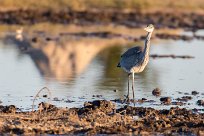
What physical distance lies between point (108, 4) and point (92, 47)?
→ 66.8 ft

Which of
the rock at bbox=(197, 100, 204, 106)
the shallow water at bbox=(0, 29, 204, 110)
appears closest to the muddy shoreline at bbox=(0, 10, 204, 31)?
the shallow water at bbox=(0, 29, 204, 110)

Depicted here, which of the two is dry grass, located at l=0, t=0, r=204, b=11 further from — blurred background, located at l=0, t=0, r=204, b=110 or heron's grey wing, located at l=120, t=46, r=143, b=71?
heron's grey wing, located at l=120, t=46, r=143, b=71

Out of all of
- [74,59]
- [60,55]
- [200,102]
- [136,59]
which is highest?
[60,55]

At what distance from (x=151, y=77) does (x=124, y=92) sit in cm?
306

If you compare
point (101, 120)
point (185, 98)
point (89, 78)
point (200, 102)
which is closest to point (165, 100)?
point (185, 98)

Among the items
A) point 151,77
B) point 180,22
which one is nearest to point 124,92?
point 151,77

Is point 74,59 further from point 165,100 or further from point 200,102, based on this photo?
point 200,102

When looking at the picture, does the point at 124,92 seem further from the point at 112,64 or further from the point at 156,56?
the point at 156,56

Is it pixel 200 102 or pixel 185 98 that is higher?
pixel 185 98

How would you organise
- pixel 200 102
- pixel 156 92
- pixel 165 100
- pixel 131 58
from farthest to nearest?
pixel 156 92, pixel 165 100, pixel 131 58, pixel 200 102

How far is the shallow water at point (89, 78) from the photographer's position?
16.7 metres

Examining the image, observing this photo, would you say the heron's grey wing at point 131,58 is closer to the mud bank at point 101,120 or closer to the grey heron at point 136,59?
the grey heron at point 136,59

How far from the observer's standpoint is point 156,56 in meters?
27.0

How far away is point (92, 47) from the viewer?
29859 millimetres
